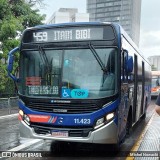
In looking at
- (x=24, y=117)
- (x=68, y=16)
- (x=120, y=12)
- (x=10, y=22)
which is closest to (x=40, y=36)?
(x=24, y=117)

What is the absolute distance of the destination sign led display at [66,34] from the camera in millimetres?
7930

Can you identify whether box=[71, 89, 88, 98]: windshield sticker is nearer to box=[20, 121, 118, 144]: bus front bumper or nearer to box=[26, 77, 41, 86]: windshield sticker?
box=[20, 121, 118, 144]: bus front bumper

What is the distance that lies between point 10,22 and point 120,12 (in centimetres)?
7585

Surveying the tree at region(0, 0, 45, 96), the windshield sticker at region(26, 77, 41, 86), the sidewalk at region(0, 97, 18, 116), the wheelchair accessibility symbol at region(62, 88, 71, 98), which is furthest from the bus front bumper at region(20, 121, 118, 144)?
the tree at region(0, 0, 45, 96)

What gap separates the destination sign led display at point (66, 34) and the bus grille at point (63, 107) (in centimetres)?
153

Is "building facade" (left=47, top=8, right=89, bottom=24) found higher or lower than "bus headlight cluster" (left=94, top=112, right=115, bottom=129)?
higher

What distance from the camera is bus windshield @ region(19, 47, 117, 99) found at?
7648mm

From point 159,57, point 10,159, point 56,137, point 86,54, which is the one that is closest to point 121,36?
point 86,54

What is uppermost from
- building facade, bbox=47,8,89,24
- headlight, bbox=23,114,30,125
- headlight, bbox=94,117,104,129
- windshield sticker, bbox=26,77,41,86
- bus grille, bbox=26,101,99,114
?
building facade, bbox=47,8,89,24

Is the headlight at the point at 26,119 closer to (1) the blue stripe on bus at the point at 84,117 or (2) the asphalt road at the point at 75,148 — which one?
(1) the blue stripe on bus at the point at 84,117

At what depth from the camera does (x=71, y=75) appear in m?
7.80

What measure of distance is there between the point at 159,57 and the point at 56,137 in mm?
135480

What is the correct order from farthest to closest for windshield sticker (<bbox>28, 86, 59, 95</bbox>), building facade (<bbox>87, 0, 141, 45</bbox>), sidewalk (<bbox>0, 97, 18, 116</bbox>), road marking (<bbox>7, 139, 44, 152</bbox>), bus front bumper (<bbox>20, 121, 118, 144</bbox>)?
building facade (<bbox>87, 0, 141, 45</bbox>), sidewalk (<bbox>0, 97, 18, 116</bbox>), road marking (<bbox>7, 139, 44, 152</bbox>), windshield sticker (<bbox>28, 86, 59, 95</bbox>), bus front bumper (<bbox>20, 121, 118, 144</bbox>)

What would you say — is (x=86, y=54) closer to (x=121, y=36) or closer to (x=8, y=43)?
(x=121, y=36)
